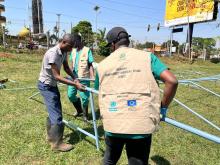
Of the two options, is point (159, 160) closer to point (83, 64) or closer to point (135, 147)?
point (135, 147)

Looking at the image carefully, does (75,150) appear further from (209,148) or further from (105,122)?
(209,148)

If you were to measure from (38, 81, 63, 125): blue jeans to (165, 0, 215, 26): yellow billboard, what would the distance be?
92.2 feet

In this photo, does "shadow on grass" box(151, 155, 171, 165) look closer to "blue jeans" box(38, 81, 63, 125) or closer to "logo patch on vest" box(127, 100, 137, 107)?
"blue jeans" box(38, 81, 63, 125)

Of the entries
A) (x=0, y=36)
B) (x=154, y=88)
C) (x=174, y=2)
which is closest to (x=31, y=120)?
(x=154, y=88)

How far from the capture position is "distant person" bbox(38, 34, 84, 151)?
4.32 m

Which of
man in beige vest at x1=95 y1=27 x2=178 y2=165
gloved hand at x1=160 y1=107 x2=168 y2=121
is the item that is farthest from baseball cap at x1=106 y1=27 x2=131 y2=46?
gloved hand at x1=160 y1=107 x2=168 y2=121

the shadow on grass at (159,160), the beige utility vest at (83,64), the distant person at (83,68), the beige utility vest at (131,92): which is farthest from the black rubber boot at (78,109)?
the beige utility vest at (131,92)

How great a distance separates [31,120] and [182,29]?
34.9 m

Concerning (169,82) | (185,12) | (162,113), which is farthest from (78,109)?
(185,12)

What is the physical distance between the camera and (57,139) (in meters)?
4.52

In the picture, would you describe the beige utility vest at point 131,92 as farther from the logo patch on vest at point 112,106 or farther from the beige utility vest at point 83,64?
the beige utility vest at point 83,64

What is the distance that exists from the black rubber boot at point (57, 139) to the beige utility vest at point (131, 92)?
1.97 meters

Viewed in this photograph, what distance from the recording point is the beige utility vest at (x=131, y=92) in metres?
2.53

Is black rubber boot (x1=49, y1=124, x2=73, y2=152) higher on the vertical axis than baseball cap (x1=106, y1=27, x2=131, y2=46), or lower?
lower
